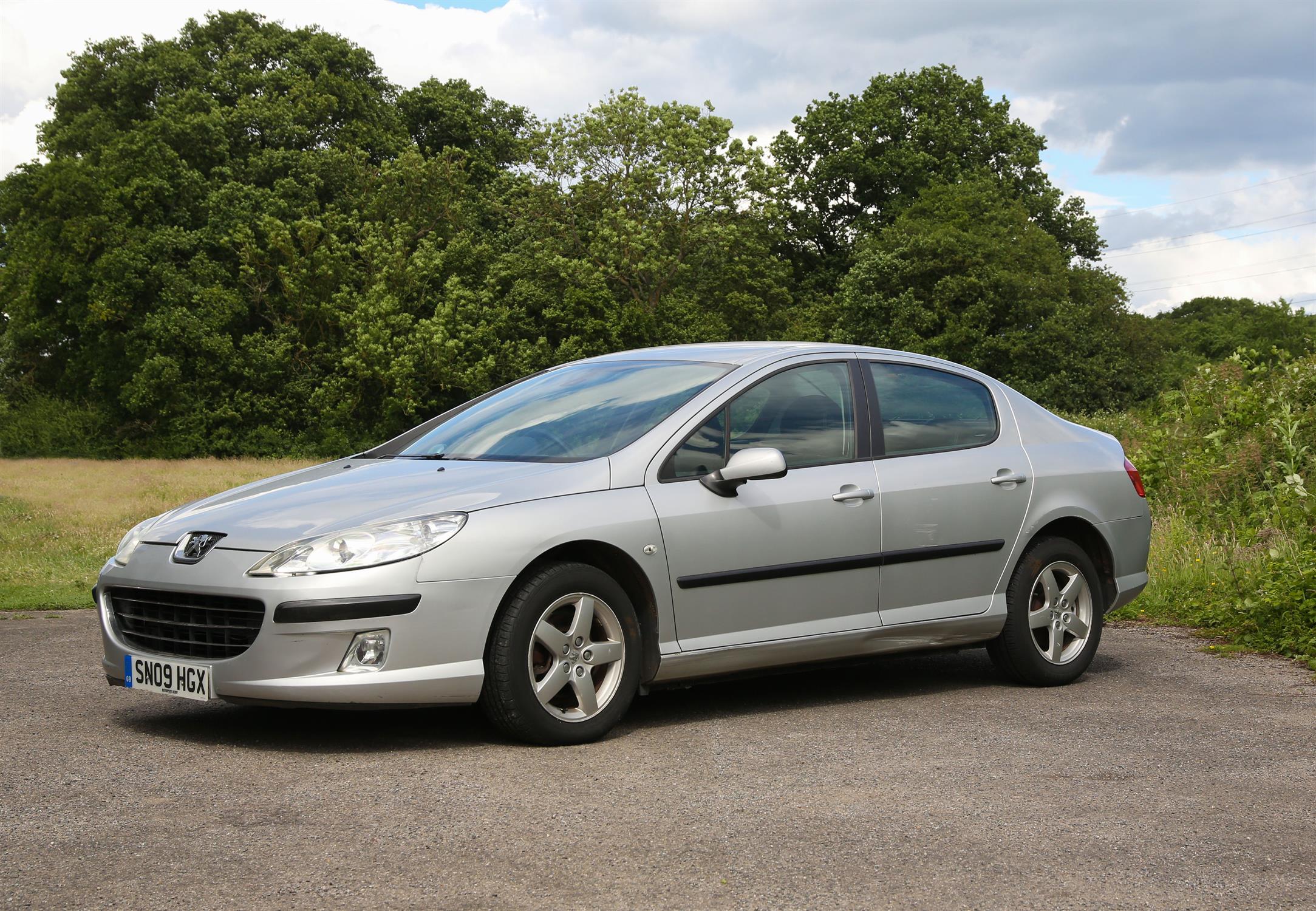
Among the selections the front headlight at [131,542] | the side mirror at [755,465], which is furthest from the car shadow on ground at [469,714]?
the side mirror at [755,465]

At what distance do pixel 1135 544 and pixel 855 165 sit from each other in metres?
51.6

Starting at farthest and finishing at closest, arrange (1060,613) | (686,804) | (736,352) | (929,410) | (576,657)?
(1060,613)
(929,410)
(736,352)
(576,657)
(686,804)

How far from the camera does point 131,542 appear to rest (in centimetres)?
581

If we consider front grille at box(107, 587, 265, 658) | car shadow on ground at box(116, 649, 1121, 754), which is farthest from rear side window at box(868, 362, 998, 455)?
front grille at box(107, 587, 265, 658)

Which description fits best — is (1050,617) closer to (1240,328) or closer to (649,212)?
(649,212)

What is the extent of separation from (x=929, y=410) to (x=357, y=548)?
304 centimetres

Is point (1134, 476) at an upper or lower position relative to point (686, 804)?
upper

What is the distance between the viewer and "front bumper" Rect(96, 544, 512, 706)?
5098mm

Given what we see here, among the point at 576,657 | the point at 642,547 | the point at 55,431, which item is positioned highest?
the point at 55,431

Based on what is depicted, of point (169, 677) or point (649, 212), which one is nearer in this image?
point (169, 677)

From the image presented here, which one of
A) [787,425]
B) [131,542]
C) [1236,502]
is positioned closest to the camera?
[131,542]

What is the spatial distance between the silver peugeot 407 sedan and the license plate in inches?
→ 0.4

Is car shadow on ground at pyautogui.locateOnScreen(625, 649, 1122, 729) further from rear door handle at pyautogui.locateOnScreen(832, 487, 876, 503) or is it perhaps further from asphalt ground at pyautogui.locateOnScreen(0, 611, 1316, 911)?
rear door handle at pyautogui.locateOnScreen(832, 487, 876, 503)

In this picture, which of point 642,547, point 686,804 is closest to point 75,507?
point 642,547
